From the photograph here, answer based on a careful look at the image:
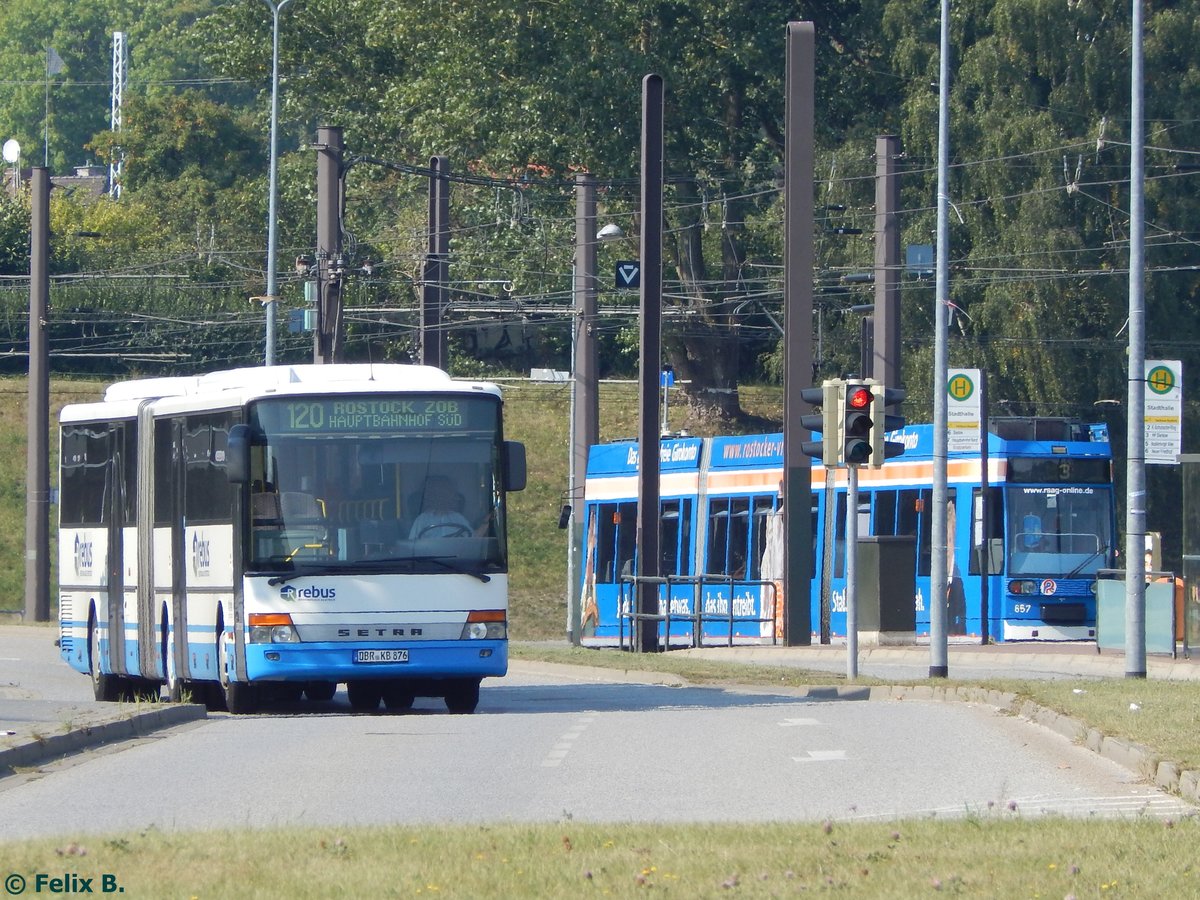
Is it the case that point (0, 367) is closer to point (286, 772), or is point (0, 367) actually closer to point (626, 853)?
point (286, 772)

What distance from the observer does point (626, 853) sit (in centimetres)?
881

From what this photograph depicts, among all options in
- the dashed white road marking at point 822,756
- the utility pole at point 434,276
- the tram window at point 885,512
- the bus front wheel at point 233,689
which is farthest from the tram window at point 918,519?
the dashed white road marking at point 822,756

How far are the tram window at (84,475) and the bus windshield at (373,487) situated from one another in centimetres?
413

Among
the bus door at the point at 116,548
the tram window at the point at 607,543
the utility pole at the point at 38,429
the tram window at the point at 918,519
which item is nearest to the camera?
the bus door at the point at 116,548

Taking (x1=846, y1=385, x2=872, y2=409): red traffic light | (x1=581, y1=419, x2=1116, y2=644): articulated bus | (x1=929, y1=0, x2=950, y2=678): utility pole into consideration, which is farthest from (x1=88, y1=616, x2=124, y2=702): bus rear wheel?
(x1=581, y1=419, x2=1116, y2=644): articulated bus

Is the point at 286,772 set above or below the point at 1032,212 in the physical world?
below

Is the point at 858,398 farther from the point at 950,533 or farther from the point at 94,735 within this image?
the point at 950,533

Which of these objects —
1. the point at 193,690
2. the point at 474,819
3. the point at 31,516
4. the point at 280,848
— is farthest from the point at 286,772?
the point at 31,516

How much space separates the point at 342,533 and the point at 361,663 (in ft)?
3.67

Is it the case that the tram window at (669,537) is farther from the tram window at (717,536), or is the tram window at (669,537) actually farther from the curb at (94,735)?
the curb at (94,735)

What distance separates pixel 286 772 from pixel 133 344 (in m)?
56.2

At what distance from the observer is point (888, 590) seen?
100ft

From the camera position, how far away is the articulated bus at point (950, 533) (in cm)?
3262

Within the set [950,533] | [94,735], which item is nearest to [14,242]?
[950,533]
